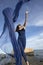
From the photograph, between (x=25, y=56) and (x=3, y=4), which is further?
(x=3, y=4)

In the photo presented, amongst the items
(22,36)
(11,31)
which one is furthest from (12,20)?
(22,36)

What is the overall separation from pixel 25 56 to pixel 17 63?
135mm

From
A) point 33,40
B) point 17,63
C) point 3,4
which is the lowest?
point 17,63

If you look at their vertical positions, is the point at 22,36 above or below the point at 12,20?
below

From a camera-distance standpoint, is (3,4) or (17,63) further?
(3,4)

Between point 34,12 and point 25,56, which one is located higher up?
point 34,12

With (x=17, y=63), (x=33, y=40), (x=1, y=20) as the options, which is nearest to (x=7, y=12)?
(x=1, y=20)

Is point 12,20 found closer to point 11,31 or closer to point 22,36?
point 11,31

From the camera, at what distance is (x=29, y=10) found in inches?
100

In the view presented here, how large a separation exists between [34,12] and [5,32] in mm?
453

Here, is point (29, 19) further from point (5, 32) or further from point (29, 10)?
point (5, 32)

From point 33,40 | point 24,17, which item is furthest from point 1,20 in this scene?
point 33,40

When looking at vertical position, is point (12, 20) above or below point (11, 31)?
above

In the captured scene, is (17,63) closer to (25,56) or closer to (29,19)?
(25,56)
